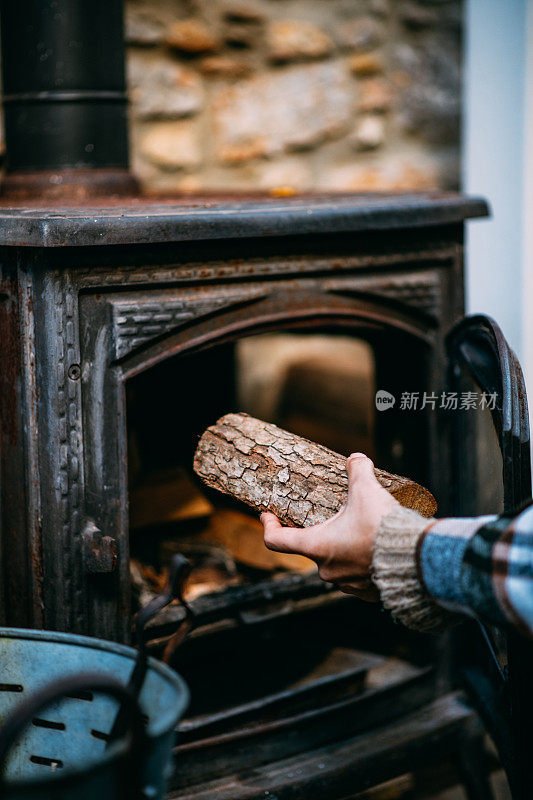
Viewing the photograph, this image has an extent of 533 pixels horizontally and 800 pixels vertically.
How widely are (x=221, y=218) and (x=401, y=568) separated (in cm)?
58

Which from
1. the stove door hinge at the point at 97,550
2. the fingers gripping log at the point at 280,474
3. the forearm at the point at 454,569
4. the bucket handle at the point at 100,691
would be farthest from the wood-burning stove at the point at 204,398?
the bucket handle at the point at 100,691

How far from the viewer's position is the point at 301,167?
233 cm

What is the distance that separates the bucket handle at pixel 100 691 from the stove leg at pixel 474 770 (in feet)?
2.98

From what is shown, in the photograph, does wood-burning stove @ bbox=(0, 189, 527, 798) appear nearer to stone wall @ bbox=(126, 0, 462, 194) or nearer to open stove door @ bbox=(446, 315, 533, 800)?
open stove door @ bbox=(446, 315, 533, 800)

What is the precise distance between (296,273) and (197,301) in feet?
0.61

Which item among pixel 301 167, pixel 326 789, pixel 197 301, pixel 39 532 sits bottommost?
pixel 326 789

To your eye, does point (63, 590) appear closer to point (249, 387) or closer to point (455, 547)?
point (455, 547)

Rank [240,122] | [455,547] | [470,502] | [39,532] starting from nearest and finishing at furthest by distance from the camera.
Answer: [455,547], [39,532], [470,502], [240,122]

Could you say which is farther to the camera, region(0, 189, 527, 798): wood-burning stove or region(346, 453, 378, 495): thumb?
region(0, 189, 527, 798): wood-burning stove

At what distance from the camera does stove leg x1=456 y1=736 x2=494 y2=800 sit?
1.60 meters

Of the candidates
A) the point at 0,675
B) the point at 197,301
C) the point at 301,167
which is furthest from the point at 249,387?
the point at 0,675

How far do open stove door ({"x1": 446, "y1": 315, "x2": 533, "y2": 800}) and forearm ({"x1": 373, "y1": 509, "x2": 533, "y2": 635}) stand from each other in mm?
169

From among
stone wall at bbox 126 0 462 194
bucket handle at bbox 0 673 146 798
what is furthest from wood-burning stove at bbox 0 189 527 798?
stone wall at bbox 126 0 462 194

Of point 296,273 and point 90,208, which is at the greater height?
point 90,208
